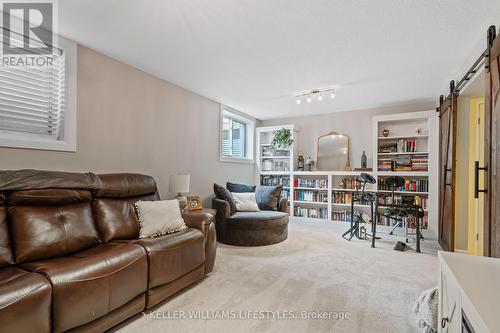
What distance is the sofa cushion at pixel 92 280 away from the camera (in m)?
1.42

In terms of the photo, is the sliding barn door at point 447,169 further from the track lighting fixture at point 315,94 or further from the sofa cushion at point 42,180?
the sofa cushion at point 42,180

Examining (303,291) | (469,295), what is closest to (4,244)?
(303,291)

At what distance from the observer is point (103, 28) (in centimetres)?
230

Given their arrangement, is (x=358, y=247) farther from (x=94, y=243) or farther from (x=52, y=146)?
(x=52, y=146)

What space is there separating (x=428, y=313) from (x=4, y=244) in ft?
9.40

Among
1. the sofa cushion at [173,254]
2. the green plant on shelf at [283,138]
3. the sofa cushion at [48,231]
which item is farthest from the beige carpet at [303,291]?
the green plant on shelf at [283,138]

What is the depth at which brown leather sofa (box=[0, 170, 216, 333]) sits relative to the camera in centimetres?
137

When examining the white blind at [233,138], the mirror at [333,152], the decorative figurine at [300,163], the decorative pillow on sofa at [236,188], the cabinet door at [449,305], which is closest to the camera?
the cabinet door at [449,305]

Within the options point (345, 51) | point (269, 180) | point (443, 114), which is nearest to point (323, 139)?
point (269, 180)

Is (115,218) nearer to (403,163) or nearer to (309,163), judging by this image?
(309,163)

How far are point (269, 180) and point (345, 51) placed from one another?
3.75 m

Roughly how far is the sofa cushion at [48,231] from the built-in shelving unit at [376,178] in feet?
13.1

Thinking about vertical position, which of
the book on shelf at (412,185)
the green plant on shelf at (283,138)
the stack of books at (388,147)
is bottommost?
the book on shelf at (412,185)

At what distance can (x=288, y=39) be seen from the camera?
246 centimetres
